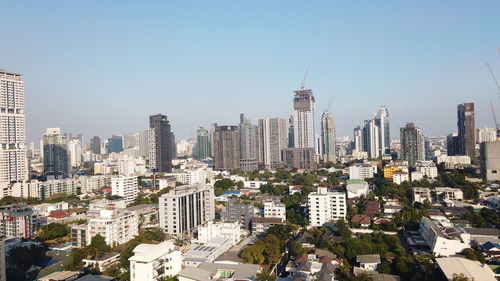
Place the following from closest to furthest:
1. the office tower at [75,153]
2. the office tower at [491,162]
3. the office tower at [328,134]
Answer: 1. the office tower at [491,162]
2. the office tower at [328,134]
3. the office tower at [75,153]

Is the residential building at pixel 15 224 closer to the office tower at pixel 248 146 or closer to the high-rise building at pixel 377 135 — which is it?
the office tower at pixel 248 146

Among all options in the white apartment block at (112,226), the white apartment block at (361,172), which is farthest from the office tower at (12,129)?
the white apartment block at (361,172)

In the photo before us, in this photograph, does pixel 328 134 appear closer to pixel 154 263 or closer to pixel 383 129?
pixel 383 129

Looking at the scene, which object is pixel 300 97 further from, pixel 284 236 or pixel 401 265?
pixel 401 265

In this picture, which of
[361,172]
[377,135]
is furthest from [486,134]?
[361,172]

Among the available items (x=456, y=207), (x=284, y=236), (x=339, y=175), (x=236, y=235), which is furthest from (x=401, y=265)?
(x=339, y=175)
